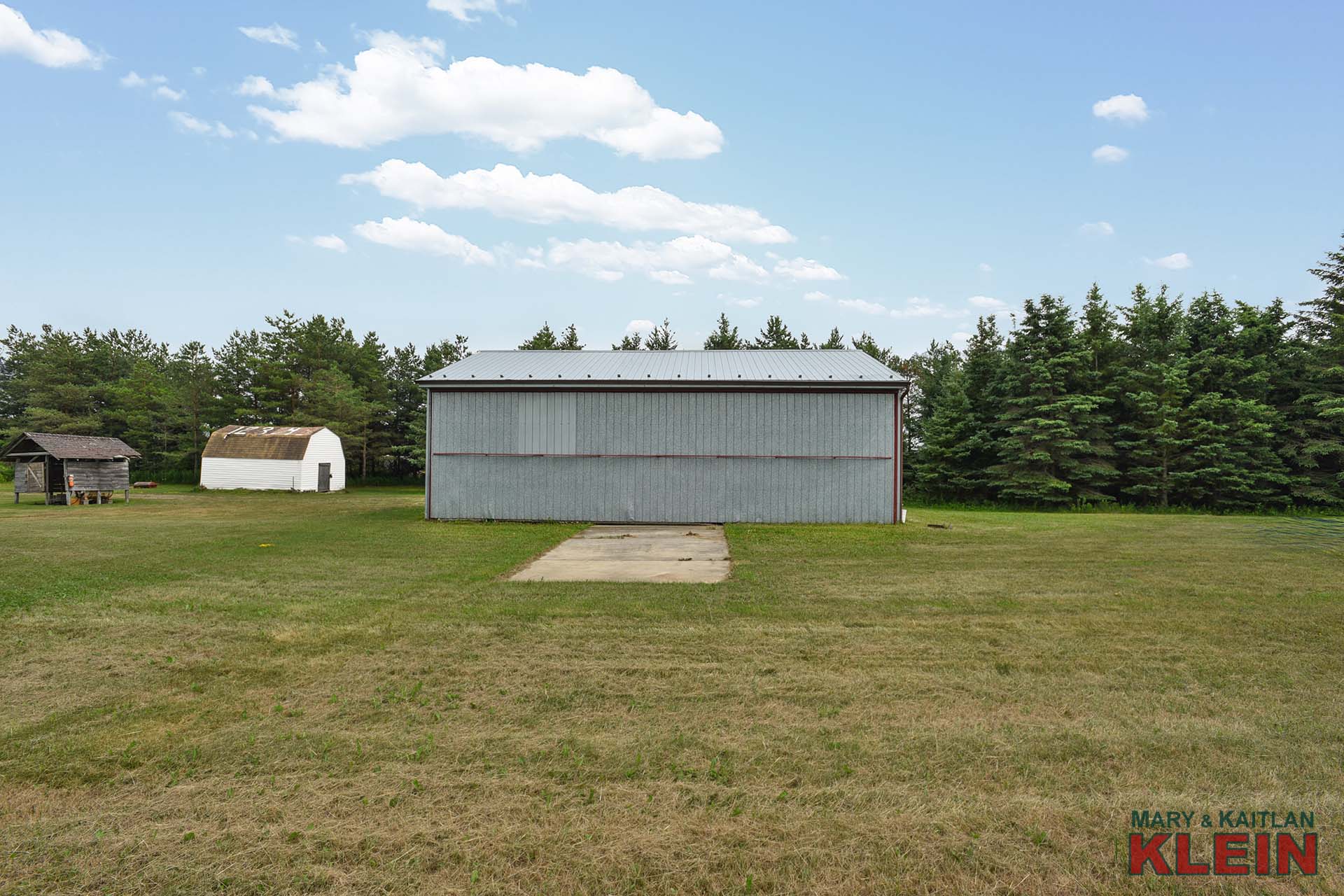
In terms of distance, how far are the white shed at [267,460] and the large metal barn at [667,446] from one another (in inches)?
765

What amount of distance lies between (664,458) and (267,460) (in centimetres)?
2661

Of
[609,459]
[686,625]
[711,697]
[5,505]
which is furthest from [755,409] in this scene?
[5,505]

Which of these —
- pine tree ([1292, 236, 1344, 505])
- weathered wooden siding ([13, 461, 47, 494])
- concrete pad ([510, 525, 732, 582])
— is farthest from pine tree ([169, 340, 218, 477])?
pine tree ([1292, 236, 1344, 505])

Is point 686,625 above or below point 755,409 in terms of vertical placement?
below

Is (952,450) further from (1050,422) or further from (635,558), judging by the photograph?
(635,558)

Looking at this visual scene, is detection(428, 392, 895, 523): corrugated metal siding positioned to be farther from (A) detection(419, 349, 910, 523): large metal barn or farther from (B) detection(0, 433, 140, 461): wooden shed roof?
(B) detection(0, 433, 140, 461): wooden shed roof

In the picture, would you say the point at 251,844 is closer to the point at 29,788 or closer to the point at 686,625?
the point at 29,788

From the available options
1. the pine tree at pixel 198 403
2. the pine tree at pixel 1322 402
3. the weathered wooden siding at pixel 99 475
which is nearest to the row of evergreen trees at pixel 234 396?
the pine tree at pixel 198 403

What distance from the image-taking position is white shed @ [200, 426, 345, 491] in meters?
34.8

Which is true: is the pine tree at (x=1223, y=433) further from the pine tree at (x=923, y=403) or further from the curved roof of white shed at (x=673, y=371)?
the curved roof of white shed at (x=673, y=371)

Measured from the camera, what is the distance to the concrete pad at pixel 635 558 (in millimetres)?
10477

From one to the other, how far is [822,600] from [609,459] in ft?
38.6

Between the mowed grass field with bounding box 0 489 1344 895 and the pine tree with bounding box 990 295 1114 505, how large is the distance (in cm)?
2022

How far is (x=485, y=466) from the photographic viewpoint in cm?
1992
